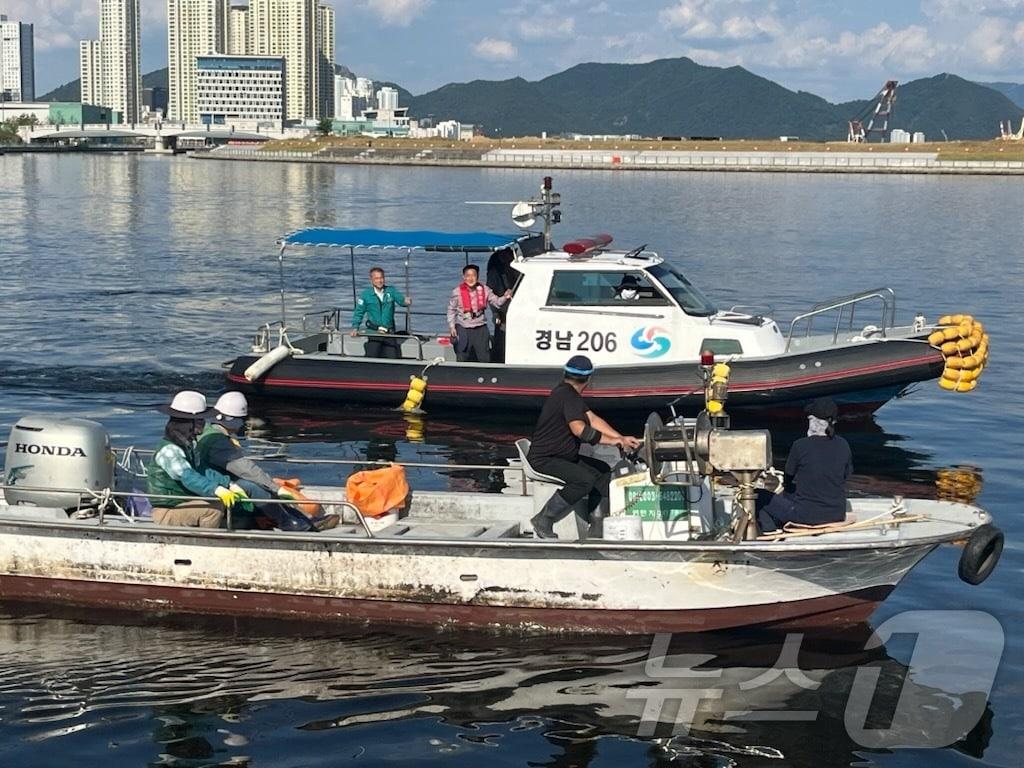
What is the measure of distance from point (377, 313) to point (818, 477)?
10530 millimetres

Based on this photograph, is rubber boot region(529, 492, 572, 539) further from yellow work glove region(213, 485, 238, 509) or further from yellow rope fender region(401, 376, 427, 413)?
yellow rope fender region(401, 376, 427, 413)

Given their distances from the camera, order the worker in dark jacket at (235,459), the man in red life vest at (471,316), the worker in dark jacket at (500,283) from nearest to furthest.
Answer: the worker in dark jacket at (235,459), the man in red life vest at (471,316), the worker in dark jacket at (500,283)

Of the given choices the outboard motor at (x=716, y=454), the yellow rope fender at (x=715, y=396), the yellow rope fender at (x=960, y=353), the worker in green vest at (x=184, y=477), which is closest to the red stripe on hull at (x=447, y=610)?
the worker in green vest at (x=184, y=477)

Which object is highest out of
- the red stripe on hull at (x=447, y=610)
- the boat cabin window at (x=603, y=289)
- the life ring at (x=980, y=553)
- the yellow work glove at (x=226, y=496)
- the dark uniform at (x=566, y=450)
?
the boat cabin window at (x=603, y=289)

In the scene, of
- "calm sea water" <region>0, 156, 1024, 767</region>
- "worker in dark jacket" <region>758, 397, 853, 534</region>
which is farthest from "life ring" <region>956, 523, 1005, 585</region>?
"worker in dark jacket" <region>758, 397, 853, 534</region>

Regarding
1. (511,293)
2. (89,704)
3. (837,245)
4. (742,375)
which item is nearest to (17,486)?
(89,704)

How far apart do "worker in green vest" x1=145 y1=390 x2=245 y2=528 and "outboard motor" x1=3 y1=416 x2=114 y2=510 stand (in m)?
0.53

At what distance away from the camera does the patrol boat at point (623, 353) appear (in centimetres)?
1817

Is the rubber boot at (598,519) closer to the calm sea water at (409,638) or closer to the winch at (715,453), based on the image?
the winch at (715,453)

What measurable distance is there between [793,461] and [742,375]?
23.5 ft

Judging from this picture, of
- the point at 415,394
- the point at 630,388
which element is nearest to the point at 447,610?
the point at 630,388

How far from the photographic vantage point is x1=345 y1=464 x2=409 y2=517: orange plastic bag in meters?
12.4

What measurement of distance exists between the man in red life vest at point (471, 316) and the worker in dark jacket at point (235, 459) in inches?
299

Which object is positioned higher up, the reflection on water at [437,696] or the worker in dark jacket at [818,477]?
the worker in dark jacket at [818,477]
